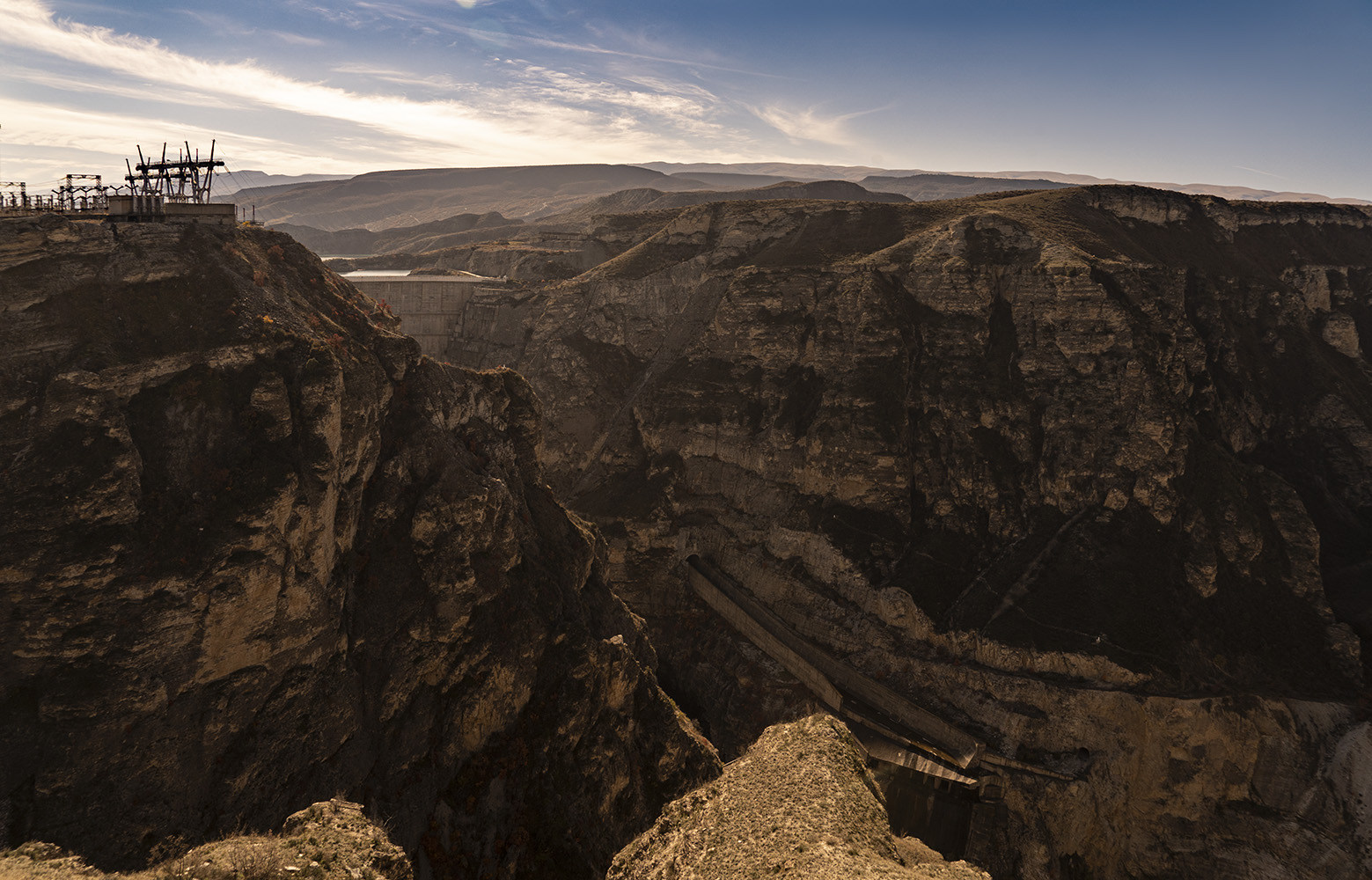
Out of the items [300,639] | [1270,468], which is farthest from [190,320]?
[1270,468]

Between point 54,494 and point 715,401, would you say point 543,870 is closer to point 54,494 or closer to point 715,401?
point 54,494

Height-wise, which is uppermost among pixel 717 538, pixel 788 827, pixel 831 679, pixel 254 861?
pixel 254 861

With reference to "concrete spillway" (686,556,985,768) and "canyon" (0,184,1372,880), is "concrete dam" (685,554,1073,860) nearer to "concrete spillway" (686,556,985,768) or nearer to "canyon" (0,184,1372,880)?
"concrete spillway" (686,556,985,768)

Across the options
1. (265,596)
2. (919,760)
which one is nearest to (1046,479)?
(919,760)

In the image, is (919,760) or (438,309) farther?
(438,309)

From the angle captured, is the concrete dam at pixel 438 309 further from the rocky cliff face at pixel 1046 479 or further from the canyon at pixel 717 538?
the rocky cliff face at pixel 1046 479

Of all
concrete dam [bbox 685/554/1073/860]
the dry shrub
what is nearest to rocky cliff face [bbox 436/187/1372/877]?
concrete dam [bbox 685/554/1073/860]

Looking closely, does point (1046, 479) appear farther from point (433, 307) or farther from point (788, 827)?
point (433, 307)
